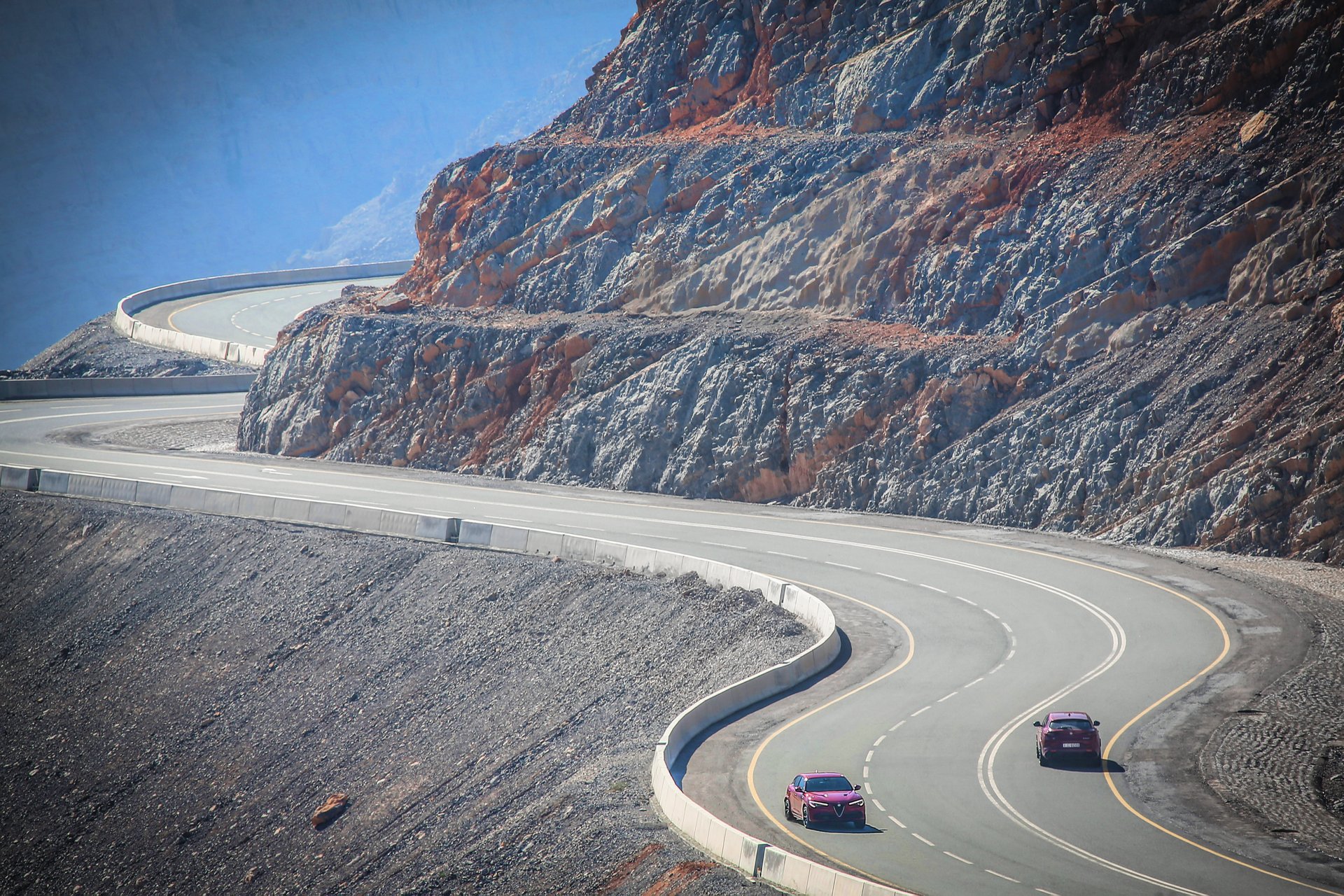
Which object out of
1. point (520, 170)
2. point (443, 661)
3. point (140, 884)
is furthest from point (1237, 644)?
point (520, 170)

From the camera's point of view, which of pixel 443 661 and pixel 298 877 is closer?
pixel 298 877

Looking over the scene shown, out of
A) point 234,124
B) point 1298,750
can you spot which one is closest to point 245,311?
point 1298,750

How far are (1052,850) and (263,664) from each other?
24.0m

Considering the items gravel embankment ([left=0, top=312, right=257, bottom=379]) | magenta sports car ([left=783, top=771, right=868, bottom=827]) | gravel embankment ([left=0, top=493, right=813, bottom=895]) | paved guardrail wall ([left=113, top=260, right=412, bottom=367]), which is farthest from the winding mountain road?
paved guardrail wall ([left=113, top=260, right=412, bottom=367])

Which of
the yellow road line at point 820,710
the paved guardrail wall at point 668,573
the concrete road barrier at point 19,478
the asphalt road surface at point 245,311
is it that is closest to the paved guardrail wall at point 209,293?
the asphalt road surface at point 245,311

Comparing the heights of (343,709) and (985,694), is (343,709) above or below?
below

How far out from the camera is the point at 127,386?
223 feet

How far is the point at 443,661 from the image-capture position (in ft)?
99.1

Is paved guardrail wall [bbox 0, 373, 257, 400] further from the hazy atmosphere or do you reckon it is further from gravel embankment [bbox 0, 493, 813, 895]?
the hazy atmosphere

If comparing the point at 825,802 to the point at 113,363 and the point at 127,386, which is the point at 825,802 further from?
the point at 113,363

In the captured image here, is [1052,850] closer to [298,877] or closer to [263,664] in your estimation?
[298,877]

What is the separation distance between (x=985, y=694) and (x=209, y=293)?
266ft

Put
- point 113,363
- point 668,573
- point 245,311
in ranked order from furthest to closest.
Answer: point 245,311 → point 113,363 → point 668,573

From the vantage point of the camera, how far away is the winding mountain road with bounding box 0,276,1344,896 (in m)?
15.5
